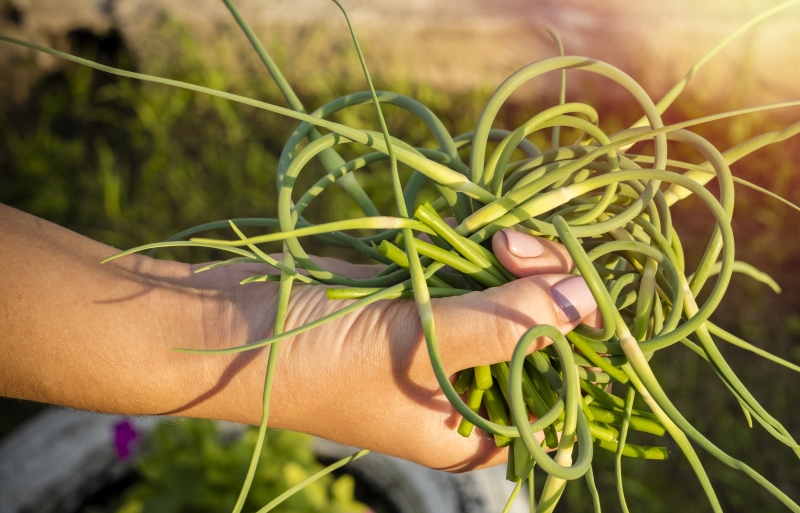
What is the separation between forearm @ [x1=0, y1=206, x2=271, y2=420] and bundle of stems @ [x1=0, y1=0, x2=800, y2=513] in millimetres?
104

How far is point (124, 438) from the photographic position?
1.02m

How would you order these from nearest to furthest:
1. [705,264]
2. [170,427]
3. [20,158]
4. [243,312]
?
[705,264]
[243,312]
[170,427]
[20,158]

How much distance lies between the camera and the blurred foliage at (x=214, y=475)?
101 cm

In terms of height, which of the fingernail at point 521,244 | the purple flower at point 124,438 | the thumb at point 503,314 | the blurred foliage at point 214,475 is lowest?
the blurred foliage at point 214,475

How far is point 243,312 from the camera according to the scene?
2.13 feet

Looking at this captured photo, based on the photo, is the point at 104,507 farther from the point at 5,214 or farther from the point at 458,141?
the point at 458,141

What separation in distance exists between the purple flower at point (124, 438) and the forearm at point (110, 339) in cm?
35

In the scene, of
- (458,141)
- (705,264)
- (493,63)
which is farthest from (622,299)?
(493,63)

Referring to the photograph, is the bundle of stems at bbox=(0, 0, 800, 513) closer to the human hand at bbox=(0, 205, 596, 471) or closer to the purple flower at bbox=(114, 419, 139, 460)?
the human hand at bbox=(0, 205, 596, 471)

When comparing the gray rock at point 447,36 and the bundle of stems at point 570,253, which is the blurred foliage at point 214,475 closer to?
the bundle of stems at point 570,253

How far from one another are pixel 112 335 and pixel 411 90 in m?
1.22

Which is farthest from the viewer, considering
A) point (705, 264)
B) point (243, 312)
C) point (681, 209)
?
point (681, 209)

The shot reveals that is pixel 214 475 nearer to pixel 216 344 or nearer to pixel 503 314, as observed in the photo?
pixel 216 344

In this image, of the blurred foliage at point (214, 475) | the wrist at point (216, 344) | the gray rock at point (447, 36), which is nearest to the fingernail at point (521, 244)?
the wrist at point (216, 344)
